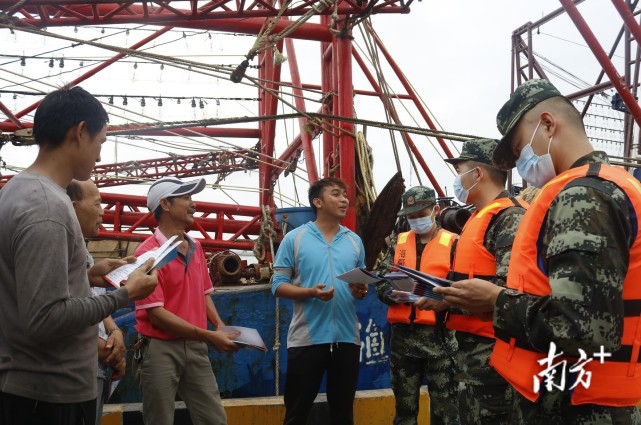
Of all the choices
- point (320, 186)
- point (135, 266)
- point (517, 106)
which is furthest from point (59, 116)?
point (320, 186)

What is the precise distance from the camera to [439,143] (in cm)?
789

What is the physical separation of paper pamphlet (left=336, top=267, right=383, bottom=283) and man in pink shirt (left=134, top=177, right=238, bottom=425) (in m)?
0.76

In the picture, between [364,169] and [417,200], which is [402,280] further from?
[364,169]

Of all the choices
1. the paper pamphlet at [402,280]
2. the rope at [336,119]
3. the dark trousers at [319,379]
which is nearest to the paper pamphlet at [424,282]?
the paper pamphlet at [402,280]

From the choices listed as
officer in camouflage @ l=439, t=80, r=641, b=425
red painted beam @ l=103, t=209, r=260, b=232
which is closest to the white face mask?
officer in camouflage @ l=439, t=80, r=641, b=425

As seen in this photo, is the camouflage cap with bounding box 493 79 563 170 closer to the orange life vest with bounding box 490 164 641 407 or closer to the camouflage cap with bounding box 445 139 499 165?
the orange life vest with bounding box 490 164 641 407

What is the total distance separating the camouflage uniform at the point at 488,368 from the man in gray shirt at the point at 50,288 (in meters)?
1.71

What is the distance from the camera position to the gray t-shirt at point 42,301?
1.83m

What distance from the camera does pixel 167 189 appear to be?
3.51 metres

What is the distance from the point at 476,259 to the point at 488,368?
56cm

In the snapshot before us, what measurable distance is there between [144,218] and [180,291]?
8111mm

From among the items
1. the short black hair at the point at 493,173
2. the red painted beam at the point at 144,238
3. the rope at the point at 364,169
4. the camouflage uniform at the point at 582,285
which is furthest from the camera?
the red painted beam at the point at 144,238

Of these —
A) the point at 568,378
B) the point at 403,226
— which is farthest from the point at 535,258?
the point at 403,226

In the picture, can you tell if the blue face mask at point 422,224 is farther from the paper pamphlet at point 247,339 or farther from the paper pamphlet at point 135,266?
the paper pamphlet at point 135,266
